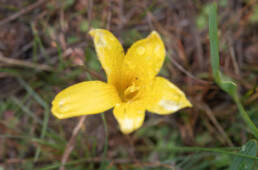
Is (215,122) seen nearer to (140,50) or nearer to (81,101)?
(140,50)

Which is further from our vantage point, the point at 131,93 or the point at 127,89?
the point at 131,93

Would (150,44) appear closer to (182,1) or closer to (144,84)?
(144,84)

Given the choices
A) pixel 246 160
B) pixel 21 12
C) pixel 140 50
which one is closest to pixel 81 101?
pixel 140 50

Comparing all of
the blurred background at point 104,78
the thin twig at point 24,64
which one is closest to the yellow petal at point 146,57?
the blurred background at point 104,78

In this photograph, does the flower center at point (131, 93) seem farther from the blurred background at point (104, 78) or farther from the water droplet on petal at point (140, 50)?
the blurred background at point (104, 78)

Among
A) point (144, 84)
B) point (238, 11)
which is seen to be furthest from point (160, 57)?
point (238, 11)

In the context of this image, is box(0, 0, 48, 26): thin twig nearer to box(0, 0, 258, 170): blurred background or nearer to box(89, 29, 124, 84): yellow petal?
box(0, 0, 258, 170): blurred background
